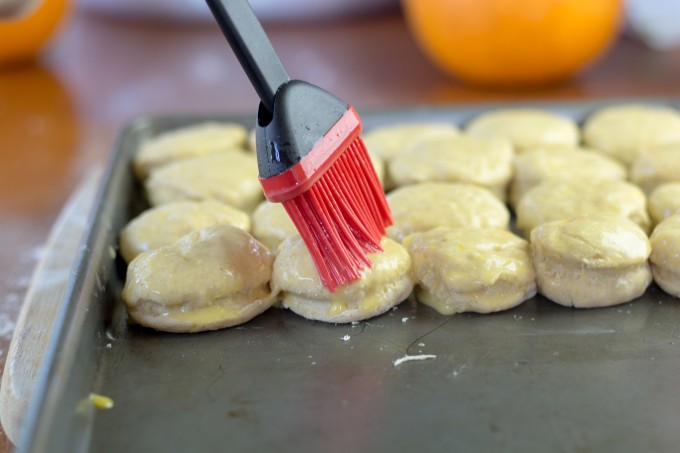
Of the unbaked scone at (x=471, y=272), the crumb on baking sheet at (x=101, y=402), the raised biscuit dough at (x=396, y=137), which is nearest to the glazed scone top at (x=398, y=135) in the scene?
the raised biscuit dough at (x=396, y=137)

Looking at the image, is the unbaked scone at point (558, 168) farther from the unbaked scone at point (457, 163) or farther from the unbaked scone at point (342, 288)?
the unbaked scone at point (342, 288)

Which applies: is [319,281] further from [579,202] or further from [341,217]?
[579,202]

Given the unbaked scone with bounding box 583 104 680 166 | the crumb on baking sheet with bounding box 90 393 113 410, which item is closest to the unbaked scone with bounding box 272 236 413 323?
the crumb on baking sheet with bounding box 90 393 113 410

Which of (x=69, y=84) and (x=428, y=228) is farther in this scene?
(x=69, y=84)

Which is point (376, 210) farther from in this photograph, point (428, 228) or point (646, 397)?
point (646, 397)

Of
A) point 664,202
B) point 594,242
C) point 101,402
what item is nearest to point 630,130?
point 664,202

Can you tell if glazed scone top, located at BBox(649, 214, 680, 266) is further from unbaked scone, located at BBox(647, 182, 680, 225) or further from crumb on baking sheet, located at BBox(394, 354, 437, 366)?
crumb on baking sheet, located at BBox(394, 354, 437, 366)

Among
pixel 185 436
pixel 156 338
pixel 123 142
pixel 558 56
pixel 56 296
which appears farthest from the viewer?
pixel 558 56

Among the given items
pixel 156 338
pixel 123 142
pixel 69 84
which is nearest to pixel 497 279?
pixel 156 338
